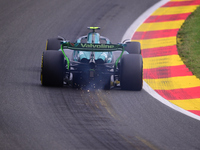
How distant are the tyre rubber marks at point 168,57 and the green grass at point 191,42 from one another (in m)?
0.17

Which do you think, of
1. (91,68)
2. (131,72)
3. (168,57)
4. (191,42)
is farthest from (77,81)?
(191,42)

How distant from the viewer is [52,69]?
38.9 ft

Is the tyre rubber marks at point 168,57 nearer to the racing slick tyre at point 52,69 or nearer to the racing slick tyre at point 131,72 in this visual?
the racing slick tyre at point 131,72

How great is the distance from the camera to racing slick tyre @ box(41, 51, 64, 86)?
11.9 meters

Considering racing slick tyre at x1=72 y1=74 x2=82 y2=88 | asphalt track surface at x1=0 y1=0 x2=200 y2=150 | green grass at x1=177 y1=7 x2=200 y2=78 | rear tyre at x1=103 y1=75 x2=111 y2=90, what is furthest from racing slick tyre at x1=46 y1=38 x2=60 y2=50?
green grass at x1=177 y1=7 x2=200 y2=78

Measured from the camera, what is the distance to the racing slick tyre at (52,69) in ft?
38.9

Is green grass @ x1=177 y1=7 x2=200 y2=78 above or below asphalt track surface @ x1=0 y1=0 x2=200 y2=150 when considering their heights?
above

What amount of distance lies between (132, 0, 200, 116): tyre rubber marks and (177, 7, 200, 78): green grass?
0.17 meters

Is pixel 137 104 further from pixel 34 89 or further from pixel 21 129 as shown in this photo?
pixel 21 129

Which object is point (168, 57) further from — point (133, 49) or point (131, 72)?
point (131, 72)

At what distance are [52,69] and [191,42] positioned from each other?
657 centimetres

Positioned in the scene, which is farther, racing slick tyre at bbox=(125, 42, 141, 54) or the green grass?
the green grass

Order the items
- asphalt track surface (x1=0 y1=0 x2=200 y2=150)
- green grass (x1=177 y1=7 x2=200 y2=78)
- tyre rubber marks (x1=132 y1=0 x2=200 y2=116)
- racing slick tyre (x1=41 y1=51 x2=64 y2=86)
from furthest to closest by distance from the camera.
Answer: green grass (x1=177 y1=7 x2=200 y2=78), tyre rubber marks (x1=132 y1=0 x2=200 y2=116), racing slick tyre (x1=41 y1=51 x2=64 y2=86), asphalt track surface (x1=0 y1=0 x2=200 y2=150)

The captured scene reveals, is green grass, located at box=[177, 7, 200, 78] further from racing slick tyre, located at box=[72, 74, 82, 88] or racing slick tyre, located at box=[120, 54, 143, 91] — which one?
racing slick tyre, located at box=[72, 74, 82, 88]
